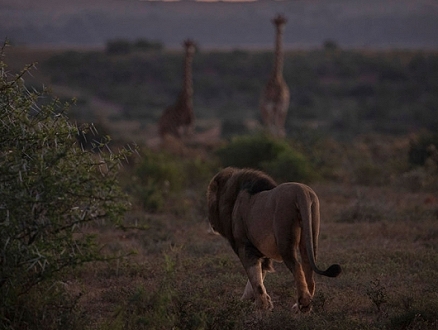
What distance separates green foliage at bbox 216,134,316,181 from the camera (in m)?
16.1

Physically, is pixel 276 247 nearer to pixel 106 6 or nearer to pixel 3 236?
pixel 3 236

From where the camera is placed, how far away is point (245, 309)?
6.82m

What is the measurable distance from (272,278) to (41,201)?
369 centimetres

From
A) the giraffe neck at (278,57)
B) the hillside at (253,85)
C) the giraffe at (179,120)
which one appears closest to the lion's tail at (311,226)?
the giraffe at (179,120)

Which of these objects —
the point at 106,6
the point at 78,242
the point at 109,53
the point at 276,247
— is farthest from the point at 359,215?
the point at 106,6

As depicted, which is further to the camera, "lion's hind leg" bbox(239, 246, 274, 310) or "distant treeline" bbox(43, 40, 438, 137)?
"distant treeline" bbox(43, 40, 438, 137)

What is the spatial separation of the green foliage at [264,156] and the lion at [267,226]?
8225mm

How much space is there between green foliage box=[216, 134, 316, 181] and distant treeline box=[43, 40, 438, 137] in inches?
898

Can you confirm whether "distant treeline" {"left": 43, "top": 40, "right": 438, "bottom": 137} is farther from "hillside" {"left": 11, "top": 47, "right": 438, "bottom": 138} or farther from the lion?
the lion

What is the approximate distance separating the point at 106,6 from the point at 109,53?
295 feet

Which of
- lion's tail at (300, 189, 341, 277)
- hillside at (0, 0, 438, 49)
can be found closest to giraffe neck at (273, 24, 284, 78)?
lion's tail at (300, 189, 341, 277)

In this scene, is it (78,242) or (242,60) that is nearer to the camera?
(78,242)

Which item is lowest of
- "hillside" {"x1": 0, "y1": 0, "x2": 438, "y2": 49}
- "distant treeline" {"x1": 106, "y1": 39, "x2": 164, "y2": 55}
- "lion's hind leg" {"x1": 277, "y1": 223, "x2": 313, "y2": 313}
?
"hillside" {"x1": 0, "y1": 0, "x2": 438, "y2": 49}

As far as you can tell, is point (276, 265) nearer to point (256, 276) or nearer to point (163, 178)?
point (256, 276)
